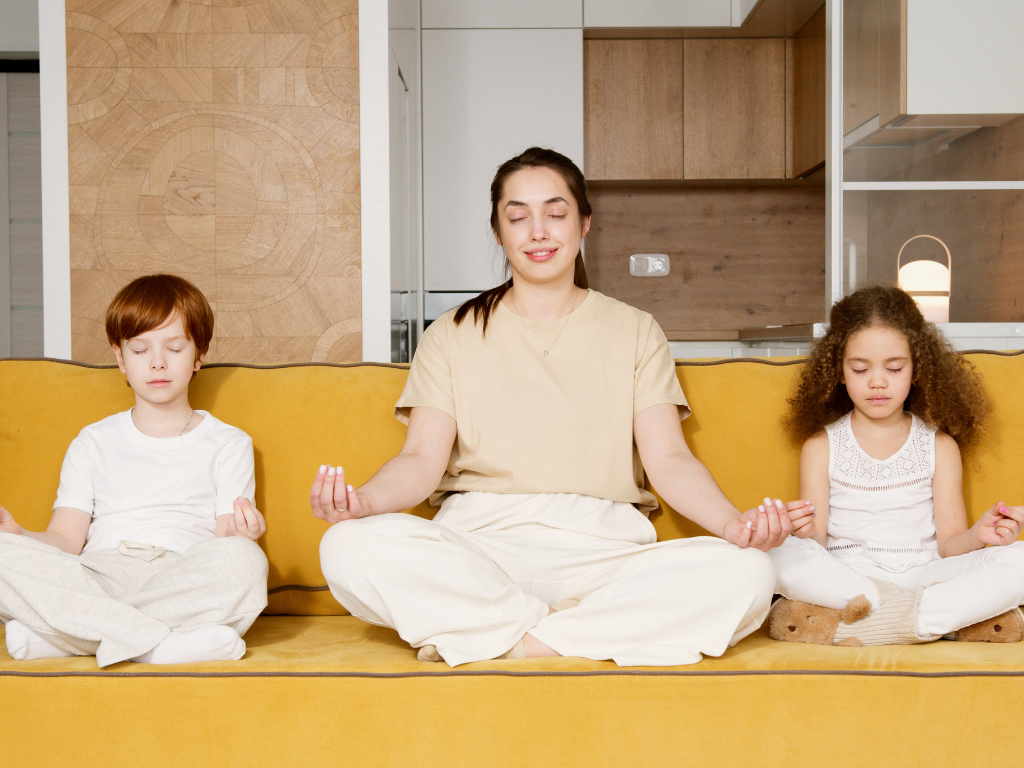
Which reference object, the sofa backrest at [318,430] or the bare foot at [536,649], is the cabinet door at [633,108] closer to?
the sofa backrest at [318,430]

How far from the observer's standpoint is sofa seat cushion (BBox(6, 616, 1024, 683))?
45.9 inches

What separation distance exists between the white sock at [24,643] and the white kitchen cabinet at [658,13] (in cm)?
385

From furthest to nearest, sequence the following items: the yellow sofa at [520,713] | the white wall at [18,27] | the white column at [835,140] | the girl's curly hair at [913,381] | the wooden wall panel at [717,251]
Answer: the wooden wall panel at [717,251], the white wall at [18,27], the white column at [835,140], the girl's curly hair at [913,381], the yellow sofa at [520,713]

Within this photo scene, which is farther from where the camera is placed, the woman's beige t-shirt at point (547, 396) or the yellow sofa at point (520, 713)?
the woman's beige t-shirt at point (547, 396)

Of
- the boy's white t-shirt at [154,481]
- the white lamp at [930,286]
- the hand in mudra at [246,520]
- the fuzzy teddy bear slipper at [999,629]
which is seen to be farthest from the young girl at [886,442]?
the white lamp at [930,286]

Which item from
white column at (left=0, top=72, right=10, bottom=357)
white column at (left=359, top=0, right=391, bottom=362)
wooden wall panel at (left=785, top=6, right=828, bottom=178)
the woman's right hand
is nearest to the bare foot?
the woman's right hand

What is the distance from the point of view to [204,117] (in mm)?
2666

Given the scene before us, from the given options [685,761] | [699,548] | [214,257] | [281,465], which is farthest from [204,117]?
[685,761]

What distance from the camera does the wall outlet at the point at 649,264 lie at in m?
4.89

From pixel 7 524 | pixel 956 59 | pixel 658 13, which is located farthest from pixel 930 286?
pixel 7 524

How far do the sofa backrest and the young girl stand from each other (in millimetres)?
61

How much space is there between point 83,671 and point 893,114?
320cm

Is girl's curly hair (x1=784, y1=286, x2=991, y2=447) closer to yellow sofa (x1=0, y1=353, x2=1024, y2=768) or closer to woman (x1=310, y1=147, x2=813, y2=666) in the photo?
woman (x1=310, y1=147, x2=813, y2=666)

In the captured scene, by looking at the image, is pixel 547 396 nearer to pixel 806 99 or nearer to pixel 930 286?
pixel 930 286
